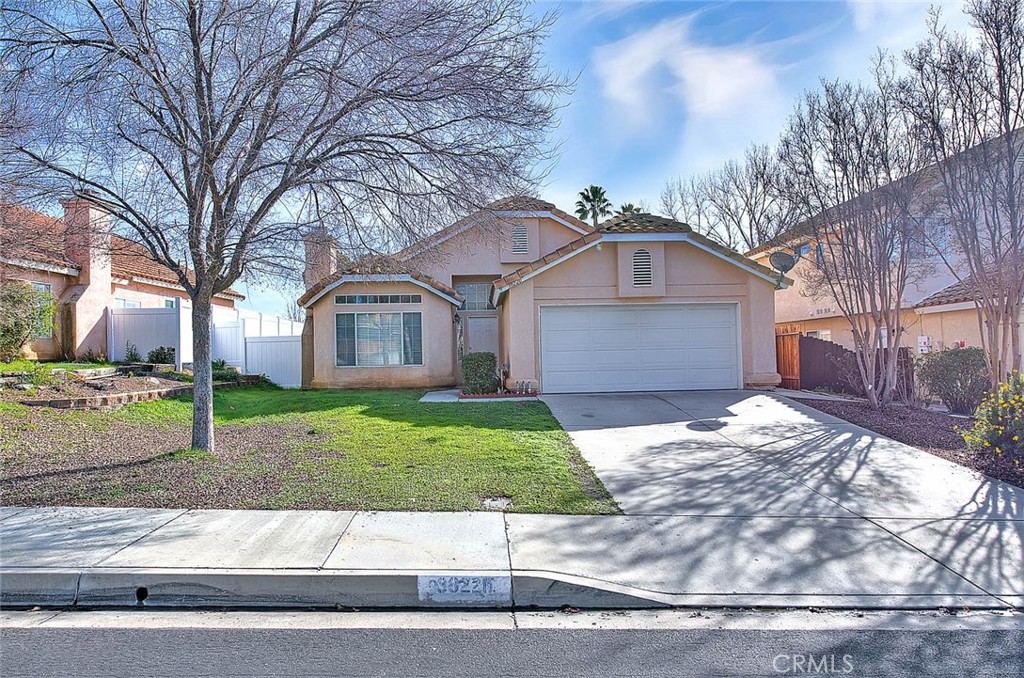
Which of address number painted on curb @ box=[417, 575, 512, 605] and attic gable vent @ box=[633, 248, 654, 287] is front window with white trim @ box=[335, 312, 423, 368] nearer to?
attic gable vent @ box=[633, 248, 654, 287]

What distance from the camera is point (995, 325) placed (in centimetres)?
1069

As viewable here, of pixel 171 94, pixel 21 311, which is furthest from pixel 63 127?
pixel 21 311

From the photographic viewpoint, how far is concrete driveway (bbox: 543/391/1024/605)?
194 inches

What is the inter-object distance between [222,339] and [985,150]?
20568mm

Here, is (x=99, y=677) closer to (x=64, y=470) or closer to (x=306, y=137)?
(x=64, y=470)

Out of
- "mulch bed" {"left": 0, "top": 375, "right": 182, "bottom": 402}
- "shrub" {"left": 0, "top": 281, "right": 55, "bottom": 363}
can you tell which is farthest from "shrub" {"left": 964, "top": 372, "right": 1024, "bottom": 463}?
"shrub" {"left": 0, "top": 281, "right": 55, "bottom": 363}

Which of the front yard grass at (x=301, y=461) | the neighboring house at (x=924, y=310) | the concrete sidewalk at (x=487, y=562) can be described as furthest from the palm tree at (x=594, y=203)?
the concrete sidewalk at (x=487, y=562)

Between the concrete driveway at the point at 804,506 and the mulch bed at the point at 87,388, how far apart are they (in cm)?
960

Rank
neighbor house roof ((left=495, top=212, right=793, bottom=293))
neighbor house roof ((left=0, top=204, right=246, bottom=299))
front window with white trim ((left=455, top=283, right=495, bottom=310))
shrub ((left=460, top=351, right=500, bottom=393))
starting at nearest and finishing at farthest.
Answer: neighbor house roof ((left=0, top=204, right=246, bottom=299)) → neighbor house roof ((left=495, top=212, right=793, bottom=293)) → shrub ((left=460, top=351, right=500, bottom=393)) → front window with white trim ((left=455, top=283, right=495, bottom=310))

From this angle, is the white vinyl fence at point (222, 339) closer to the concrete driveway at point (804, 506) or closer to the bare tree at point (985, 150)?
the concrete driveway at point (804, 506)

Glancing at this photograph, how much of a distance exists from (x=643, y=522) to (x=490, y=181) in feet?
Answer: 16.3

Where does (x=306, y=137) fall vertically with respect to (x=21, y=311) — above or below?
above

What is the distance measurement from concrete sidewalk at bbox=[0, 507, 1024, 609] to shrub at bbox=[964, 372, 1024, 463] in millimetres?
2798

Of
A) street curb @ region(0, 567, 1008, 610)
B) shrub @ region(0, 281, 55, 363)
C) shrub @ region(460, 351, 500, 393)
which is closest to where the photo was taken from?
street curb @ region(0, 567, 1008, 610)
